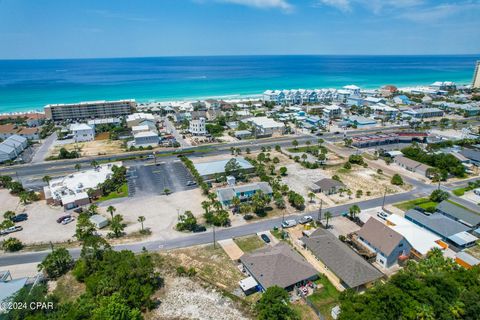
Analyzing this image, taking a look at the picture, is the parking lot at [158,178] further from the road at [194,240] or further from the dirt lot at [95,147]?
the dirt lot at [95,147]

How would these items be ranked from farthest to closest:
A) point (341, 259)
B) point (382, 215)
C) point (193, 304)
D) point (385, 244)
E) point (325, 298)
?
1. point (382, 215)
2. point (385, 244)
3. point (341, 259)
4. point (325, 298)
5. point (193, 304)

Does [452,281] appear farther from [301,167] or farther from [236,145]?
[236,145]

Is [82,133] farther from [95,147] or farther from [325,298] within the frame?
[325,298]

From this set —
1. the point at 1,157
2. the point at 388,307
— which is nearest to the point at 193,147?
the point at 1,157

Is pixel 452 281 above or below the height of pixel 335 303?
above

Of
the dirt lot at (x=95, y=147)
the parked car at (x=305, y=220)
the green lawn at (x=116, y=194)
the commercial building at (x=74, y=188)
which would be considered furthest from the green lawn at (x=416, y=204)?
the dirt lot at (x=95, y=147)

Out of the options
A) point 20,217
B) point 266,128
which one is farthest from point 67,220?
point 266,128
